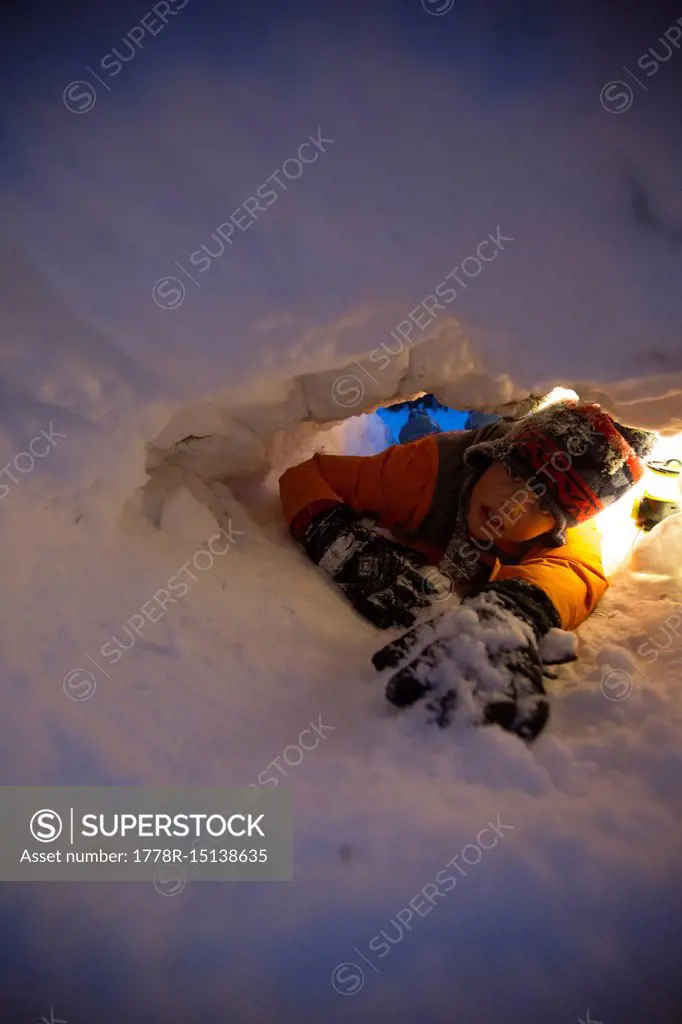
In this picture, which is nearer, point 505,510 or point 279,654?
point 279,654

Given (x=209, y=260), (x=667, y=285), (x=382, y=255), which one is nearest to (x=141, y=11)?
(x=209, y=260)

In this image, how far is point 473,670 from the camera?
1.03 m

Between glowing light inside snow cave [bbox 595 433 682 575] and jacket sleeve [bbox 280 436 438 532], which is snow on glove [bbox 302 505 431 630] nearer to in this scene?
jacket sleeve [bbox 280 436 438 532]

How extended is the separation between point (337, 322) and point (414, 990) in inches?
36.8

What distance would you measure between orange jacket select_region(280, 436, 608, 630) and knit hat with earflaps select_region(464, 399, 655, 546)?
0.16m

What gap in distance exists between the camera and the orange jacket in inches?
64.5

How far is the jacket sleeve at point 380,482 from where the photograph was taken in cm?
177

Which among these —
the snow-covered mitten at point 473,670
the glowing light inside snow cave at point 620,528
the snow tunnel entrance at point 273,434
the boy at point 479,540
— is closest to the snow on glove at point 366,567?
the boy at point 479,540

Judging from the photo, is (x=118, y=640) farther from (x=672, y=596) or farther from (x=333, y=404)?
(x=672, y=596)

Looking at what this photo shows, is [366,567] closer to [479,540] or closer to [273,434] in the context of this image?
[479,540]

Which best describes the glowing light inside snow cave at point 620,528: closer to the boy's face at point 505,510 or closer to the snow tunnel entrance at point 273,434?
the snow tunnel entrance at point 273,434

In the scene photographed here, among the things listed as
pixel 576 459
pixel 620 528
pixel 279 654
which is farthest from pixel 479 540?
pixel 279 654

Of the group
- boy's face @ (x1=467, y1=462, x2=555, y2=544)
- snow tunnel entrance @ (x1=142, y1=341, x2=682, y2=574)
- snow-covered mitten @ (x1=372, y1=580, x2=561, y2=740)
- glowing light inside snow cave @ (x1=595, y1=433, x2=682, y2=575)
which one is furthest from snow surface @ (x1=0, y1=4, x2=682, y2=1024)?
glowing light inside snow cave @ (x1=595, y1=433, x2=682, y2=575)

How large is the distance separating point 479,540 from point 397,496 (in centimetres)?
29
